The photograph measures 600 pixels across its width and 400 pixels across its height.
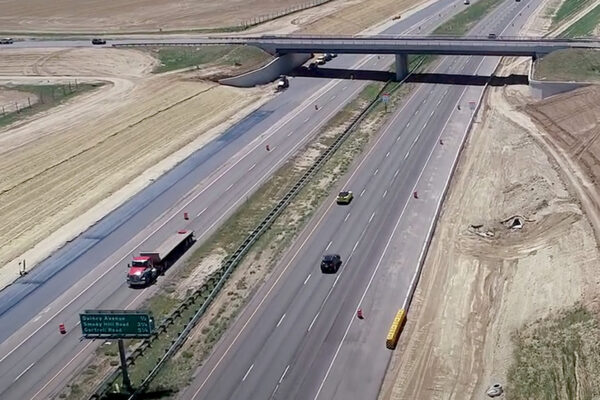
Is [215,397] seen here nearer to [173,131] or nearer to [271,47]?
[173,131]

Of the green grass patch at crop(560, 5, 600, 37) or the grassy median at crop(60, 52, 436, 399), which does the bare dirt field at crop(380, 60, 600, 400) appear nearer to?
the grassy median at crop(60, 52, 436, 399)

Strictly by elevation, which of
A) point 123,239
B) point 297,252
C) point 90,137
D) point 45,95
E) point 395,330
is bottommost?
point 123,239

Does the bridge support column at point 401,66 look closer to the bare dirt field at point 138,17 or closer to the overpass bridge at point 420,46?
the overpass bridge at point 420,46

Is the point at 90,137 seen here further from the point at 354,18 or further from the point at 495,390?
the point at 354,18

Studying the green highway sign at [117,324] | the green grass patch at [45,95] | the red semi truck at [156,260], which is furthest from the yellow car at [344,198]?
the green grass patch at [45,95]

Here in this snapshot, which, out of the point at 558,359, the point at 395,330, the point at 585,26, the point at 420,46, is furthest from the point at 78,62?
the point at 558,359

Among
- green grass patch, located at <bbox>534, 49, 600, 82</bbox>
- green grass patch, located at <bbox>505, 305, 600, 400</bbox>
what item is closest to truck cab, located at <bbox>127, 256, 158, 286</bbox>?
green grass patch, located at <bbox>505, 305, 600, 400</bbox>
